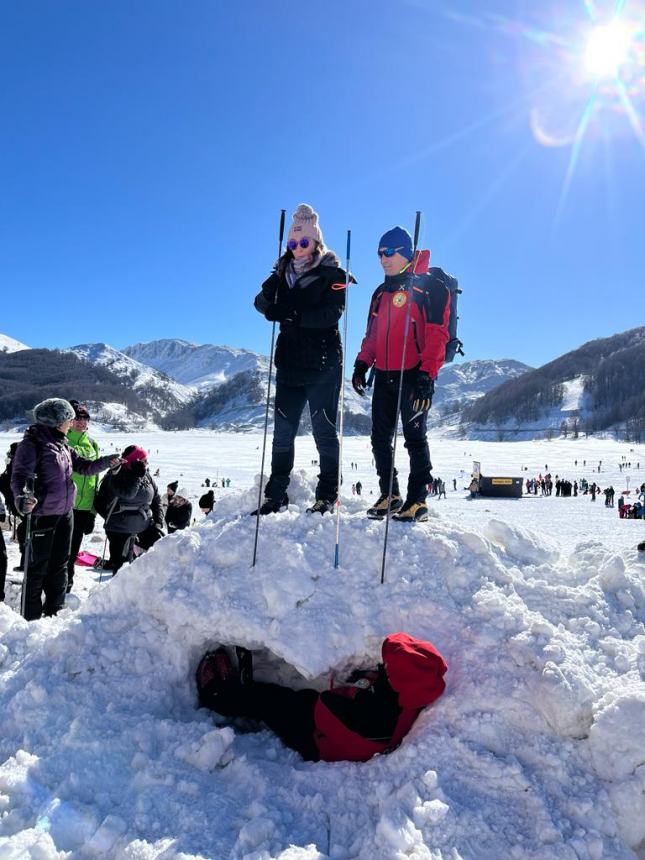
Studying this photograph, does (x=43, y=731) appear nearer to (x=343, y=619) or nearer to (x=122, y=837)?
(x=122, y=837)

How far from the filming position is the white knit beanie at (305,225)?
394 centimetres

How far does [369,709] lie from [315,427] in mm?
2053

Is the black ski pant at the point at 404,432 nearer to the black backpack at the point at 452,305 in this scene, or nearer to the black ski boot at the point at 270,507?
the black backpack at the point at 452,305

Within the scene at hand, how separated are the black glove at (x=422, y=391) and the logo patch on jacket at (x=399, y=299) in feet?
1.80

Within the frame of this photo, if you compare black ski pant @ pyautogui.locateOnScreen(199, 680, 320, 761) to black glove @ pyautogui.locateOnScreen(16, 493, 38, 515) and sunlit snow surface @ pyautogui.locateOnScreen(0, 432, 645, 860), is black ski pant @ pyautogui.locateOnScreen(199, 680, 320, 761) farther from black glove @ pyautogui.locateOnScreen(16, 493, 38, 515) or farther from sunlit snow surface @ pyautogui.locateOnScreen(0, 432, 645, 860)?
black glove @ pyautogui.locateOnScreen(16, 493, 38, 515)

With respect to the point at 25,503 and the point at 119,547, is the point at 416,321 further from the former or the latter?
the point at 119,547

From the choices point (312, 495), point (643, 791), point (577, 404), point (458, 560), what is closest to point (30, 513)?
point (312, 495)

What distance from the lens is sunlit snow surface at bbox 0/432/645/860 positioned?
6.48 feet

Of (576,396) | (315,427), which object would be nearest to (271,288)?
(315,427)

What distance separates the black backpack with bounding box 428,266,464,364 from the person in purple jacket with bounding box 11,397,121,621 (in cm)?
303

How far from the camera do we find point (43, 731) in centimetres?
239

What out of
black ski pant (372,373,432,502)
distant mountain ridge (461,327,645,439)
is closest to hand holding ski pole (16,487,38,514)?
black ski pant (372,373,432,502)

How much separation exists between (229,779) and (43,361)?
225470 millimetres

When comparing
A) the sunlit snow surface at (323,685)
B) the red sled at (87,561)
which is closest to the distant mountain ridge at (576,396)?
the red sled at (87,561)
